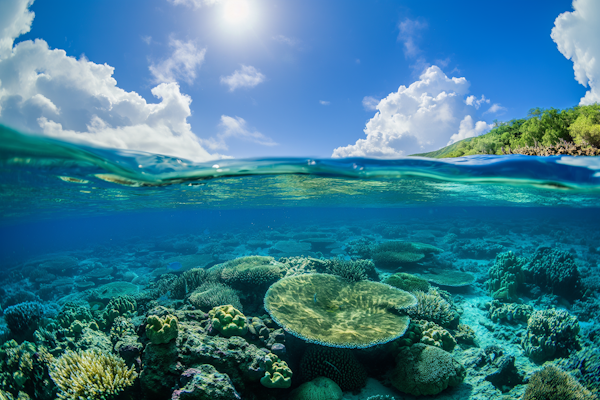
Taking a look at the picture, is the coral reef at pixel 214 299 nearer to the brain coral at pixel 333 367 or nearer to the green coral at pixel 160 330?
the green coral at pixel 160 330

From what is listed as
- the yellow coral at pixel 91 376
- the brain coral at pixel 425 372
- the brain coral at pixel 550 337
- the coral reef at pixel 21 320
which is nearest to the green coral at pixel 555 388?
the brain coral at pixel 425 372

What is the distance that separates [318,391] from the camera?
4852 mm

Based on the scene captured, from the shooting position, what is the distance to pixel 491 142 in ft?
38.0

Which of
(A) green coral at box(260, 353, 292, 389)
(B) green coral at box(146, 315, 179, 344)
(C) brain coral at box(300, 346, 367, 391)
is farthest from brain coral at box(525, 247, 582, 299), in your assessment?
(B) green coral at box(146, 315, 179, 344)

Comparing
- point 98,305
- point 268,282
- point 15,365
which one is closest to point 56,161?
Answer: point 98,305

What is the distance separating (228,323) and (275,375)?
142cm

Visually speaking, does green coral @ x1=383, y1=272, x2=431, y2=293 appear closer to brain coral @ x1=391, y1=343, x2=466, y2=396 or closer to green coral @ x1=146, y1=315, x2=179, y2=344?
brain coral @ x1=391, y1=343, x2=466, y2=396

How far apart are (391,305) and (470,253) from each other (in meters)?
14.3

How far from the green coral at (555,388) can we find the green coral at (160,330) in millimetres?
7377

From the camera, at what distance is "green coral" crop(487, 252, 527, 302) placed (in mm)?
9945

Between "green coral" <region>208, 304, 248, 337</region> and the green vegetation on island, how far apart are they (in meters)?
12.0

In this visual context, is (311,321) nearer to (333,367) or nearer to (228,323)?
(333,367)

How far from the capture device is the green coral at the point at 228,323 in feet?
16.8

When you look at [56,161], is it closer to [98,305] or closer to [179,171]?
[179,171]
